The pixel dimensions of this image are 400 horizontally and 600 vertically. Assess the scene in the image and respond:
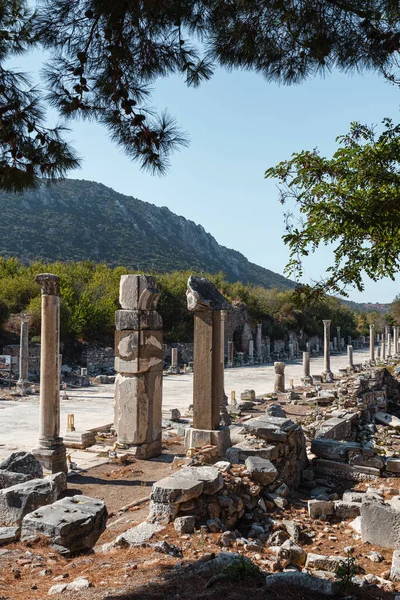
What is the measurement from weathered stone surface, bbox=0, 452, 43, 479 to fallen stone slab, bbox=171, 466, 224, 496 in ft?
8.44

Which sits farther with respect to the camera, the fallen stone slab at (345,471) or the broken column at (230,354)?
the broken column at (230,354)

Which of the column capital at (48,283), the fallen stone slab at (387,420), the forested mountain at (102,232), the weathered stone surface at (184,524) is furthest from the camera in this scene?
the forested mountain at (102,232)

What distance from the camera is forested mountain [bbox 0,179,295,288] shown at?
74.6m

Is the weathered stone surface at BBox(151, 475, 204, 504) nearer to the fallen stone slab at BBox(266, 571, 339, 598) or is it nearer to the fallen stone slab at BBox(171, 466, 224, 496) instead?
the fallen stone slab at BBox(171, 466, 224, 496)

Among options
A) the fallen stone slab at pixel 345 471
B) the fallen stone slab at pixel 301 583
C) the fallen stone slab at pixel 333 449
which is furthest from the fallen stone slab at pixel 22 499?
the fallen stone slab at pixel 333 449

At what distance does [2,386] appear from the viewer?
26219 millimetres

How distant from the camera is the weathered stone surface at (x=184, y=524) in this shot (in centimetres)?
579

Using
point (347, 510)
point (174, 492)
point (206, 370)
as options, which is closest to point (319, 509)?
point (347, 510)

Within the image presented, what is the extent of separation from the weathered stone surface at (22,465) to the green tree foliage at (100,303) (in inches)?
890

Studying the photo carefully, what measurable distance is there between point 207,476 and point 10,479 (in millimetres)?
2980

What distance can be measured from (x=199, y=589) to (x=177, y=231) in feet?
353

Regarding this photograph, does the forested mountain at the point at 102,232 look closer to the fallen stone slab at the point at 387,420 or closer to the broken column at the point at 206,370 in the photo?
the fallen stone slab at the point at 387,420

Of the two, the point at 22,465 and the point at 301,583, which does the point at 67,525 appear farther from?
the point at 22,465

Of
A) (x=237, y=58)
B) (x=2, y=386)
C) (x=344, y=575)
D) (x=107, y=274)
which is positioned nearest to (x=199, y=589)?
(x=344, y=575)
